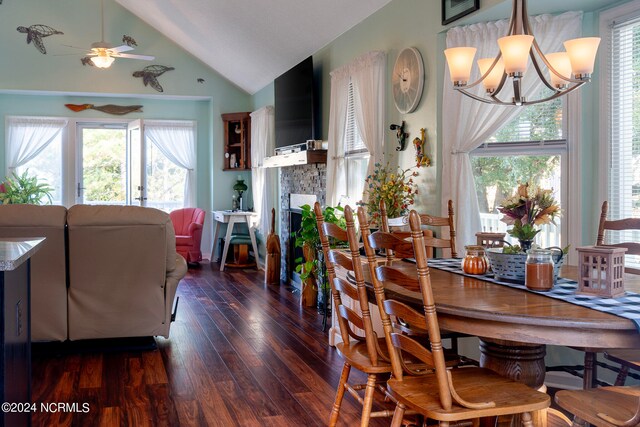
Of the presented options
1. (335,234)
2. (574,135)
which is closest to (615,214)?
(574,135)

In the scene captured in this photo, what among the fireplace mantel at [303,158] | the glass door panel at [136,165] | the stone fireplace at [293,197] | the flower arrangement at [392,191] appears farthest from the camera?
the glass door panel at [136,165]

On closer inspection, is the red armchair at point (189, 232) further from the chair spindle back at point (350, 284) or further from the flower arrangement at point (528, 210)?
the flower arrangement at point (528, 210)

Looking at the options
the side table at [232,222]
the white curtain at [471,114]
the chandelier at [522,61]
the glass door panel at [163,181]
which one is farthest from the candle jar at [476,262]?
the glass door panel at [163,181]

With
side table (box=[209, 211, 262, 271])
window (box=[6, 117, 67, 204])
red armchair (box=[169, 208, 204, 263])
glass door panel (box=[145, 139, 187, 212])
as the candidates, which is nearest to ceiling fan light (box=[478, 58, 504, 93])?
side table (box=[209, 211, 262, 271])

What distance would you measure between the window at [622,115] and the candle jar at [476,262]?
1345mm

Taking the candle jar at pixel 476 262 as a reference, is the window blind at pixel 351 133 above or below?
above

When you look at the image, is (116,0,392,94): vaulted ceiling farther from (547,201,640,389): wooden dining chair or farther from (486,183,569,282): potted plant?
(486,183,569,282): potted plant

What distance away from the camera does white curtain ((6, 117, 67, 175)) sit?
923 centimetres

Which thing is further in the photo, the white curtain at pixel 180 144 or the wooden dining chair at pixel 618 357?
the white curtain at pixel 180 144

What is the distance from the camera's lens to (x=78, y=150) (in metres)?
9.57

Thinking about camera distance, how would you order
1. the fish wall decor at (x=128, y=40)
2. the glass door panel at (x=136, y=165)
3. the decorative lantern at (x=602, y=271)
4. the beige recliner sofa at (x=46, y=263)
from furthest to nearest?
1. the glass door panel at (x=136, y=165)
2. the fish wall decor at (x=128, y=40)
3. the beige recliner sofa at (x=46, y=263)
4. the decorative lantern at (x=602, y=271)

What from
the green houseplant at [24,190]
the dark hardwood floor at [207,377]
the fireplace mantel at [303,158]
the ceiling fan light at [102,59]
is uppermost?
the ceiling fan light at [102,59]

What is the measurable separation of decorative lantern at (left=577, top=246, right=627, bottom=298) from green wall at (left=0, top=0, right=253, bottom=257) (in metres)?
7.91

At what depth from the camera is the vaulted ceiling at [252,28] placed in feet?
18.2
